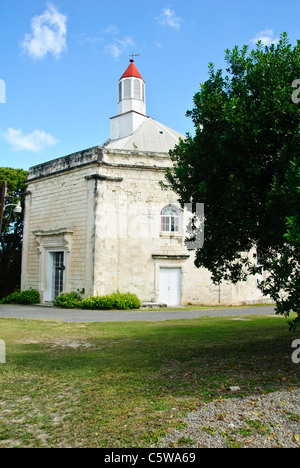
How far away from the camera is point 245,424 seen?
394 cm

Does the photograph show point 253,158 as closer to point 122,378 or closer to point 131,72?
point 122,378

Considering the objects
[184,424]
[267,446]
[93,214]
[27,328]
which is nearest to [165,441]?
[184,424]

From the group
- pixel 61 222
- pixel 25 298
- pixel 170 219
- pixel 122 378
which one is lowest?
pixel 122 378

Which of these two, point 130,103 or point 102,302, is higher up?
point 130,103

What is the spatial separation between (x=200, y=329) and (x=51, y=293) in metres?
11.7

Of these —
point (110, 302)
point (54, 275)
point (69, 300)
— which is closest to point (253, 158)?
point (110, 302)

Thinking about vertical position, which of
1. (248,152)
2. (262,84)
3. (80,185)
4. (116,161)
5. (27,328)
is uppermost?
(116,161)

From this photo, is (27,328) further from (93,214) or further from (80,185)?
(80,185)

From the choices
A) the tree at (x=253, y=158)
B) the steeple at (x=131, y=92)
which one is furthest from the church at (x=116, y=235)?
the tree at (x=253, y=158)

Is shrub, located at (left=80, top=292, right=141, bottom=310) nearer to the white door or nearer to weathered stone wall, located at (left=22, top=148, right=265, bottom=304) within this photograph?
weathered stone wall, located at (left=22, top=148, right=265, bottom=304)

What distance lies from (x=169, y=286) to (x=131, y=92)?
55.2ft

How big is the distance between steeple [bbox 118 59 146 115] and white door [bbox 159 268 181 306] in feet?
48.2

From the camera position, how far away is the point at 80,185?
19578 mm

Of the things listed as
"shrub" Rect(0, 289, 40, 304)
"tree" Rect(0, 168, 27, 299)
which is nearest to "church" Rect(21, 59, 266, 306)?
"shrub" Rect(0, 289, 40, 304)
